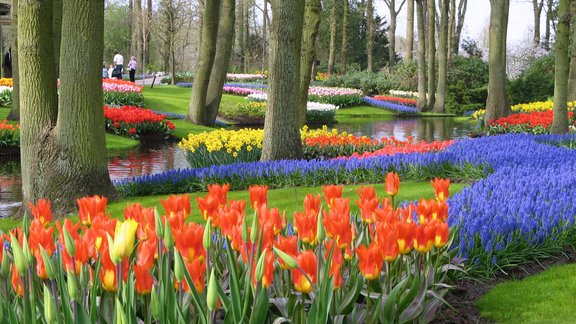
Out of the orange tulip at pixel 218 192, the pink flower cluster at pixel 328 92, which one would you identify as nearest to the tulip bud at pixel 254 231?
the orange tulip at pixel 218 192

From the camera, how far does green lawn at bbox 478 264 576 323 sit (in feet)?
13.5

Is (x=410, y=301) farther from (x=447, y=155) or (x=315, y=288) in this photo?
(x=447, y=155)

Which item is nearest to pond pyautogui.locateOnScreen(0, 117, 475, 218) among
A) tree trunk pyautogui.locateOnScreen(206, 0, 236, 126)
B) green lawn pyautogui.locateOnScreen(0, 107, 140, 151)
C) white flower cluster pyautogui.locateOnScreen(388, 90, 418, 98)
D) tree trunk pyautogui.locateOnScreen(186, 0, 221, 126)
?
green lawn pyautogui.locateOnScreen(0, 107, 140, 151)

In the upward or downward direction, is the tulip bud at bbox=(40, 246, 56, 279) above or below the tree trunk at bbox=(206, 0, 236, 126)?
below

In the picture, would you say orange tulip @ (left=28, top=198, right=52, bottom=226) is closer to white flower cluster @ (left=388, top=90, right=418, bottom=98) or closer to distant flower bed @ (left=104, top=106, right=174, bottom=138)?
distant flower bed @ (left=104, top=106, right=174, bottom=138)

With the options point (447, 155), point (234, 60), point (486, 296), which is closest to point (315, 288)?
point (486, 296)

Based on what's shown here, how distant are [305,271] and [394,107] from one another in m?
32.0

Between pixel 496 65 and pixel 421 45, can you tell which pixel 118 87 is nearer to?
pixel 421 45

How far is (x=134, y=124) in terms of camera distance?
18766mm

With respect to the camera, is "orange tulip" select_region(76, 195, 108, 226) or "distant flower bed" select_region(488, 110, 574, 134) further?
"distant flower bed" select_region(488, 110, 574, 134)

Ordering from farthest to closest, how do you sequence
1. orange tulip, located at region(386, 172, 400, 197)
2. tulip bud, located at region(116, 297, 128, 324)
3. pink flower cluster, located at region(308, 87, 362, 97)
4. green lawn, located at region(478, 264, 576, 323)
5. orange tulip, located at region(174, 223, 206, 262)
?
pink flower cluster, located at region(308, 87, 362, 97)
green lawn, located at region(478, 264, 576, 323)
orange tulip, located at region(386, 172, 400, 197)
orange tulip, located at region(174, 223, 206, 262)
tulip bud, located at region(116, 297, 128, 324)

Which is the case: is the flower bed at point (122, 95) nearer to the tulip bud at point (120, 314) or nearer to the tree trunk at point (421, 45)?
the tree trunk at point (421, 45)

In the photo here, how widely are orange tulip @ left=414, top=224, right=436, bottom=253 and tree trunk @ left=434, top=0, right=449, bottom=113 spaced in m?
27.6

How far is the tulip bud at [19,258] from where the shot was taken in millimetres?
2182
